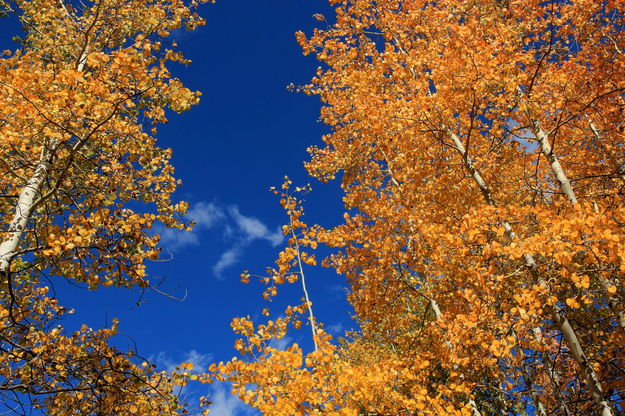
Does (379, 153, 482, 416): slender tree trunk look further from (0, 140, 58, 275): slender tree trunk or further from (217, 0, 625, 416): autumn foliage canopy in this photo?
(0, 140, 58, 275): slender tree trunk

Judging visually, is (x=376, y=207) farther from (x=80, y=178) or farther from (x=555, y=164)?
(x=80, y=178)

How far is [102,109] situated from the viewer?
3875 mm

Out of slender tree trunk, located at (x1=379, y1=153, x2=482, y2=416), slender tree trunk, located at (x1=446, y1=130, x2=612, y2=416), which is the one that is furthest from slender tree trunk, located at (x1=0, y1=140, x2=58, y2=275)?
slender tree trunk, located at (x1=446, y1=130, x2=612, y2=416)

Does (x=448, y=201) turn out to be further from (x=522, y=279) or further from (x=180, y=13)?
(x=180, y=13)

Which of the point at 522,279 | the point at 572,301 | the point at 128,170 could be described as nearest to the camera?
the point at 572,301

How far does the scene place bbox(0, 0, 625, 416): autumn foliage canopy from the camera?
4035 millimetres

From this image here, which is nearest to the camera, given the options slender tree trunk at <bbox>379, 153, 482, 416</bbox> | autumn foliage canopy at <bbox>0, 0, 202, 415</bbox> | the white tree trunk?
autumn foliage canopy at <bbox>0, 0, 202, 415</bbox>

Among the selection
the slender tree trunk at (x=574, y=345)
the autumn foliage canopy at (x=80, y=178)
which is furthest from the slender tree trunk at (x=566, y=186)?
the autumn foliage canopy at (x=80, y=178)

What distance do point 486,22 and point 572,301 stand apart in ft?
14.9

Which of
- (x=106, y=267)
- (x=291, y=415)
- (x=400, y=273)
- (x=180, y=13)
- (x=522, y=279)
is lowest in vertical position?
(x=291, y=415)

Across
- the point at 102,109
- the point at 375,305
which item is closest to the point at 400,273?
the point at 375,305

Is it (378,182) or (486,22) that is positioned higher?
(378,182)

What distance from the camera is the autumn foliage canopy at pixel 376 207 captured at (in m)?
4.04

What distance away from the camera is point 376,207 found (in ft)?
29.0
